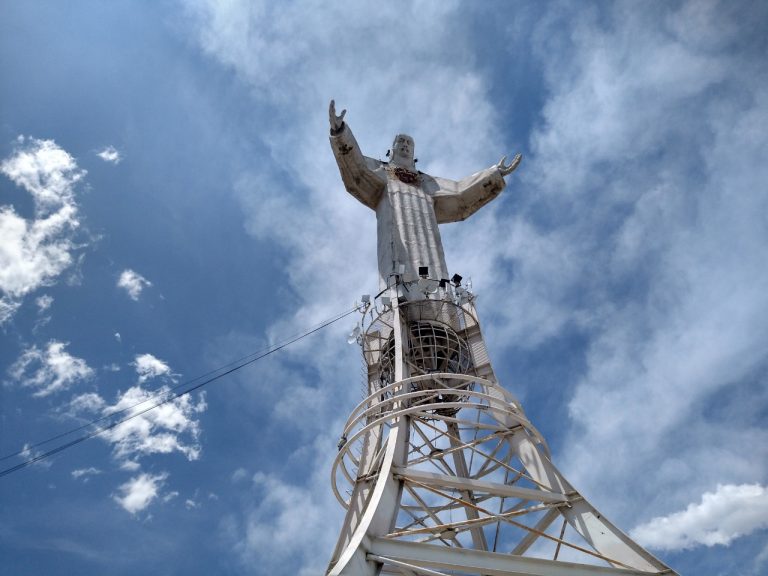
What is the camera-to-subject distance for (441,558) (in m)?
10.3

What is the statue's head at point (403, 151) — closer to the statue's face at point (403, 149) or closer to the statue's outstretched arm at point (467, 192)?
the statue's face at point (403, 149)

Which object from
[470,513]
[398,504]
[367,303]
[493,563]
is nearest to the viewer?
[493,563]

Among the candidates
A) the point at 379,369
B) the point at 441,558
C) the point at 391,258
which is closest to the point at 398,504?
the point at 441,558

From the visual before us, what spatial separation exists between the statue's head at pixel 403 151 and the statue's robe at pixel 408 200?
21.2 inches

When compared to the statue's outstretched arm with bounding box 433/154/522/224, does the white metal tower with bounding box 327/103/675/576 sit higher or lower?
lower

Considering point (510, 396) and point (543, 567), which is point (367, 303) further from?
point (543, 567)

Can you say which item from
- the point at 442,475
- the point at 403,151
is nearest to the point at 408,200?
the point at 403,151

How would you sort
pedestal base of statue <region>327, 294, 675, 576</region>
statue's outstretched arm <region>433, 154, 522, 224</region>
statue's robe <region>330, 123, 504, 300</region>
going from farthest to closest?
statue's outstretched arm <region>433, 154, 522, 224</region> < statue's robe <region>330, 123, 504, 300</region> < pedestal base of statue <region>327, 294, 675, 576</region>

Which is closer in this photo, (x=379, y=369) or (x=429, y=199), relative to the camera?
(x=379, y=369)

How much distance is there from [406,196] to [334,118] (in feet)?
13.9

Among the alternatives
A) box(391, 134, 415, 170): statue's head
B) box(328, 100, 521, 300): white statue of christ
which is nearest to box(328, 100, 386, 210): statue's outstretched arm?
box(328, 100, 521, 300): white statue of christ

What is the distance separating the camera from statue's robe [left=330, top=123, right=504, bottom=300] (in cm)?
2158

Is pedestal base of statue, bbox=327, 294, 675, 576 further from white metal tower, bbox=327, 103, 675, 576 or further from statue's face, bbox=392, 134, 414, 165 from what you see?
statue's face, bbox=392, 134, 414, 165

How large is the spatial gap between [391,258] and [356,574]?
12998 millimetres
